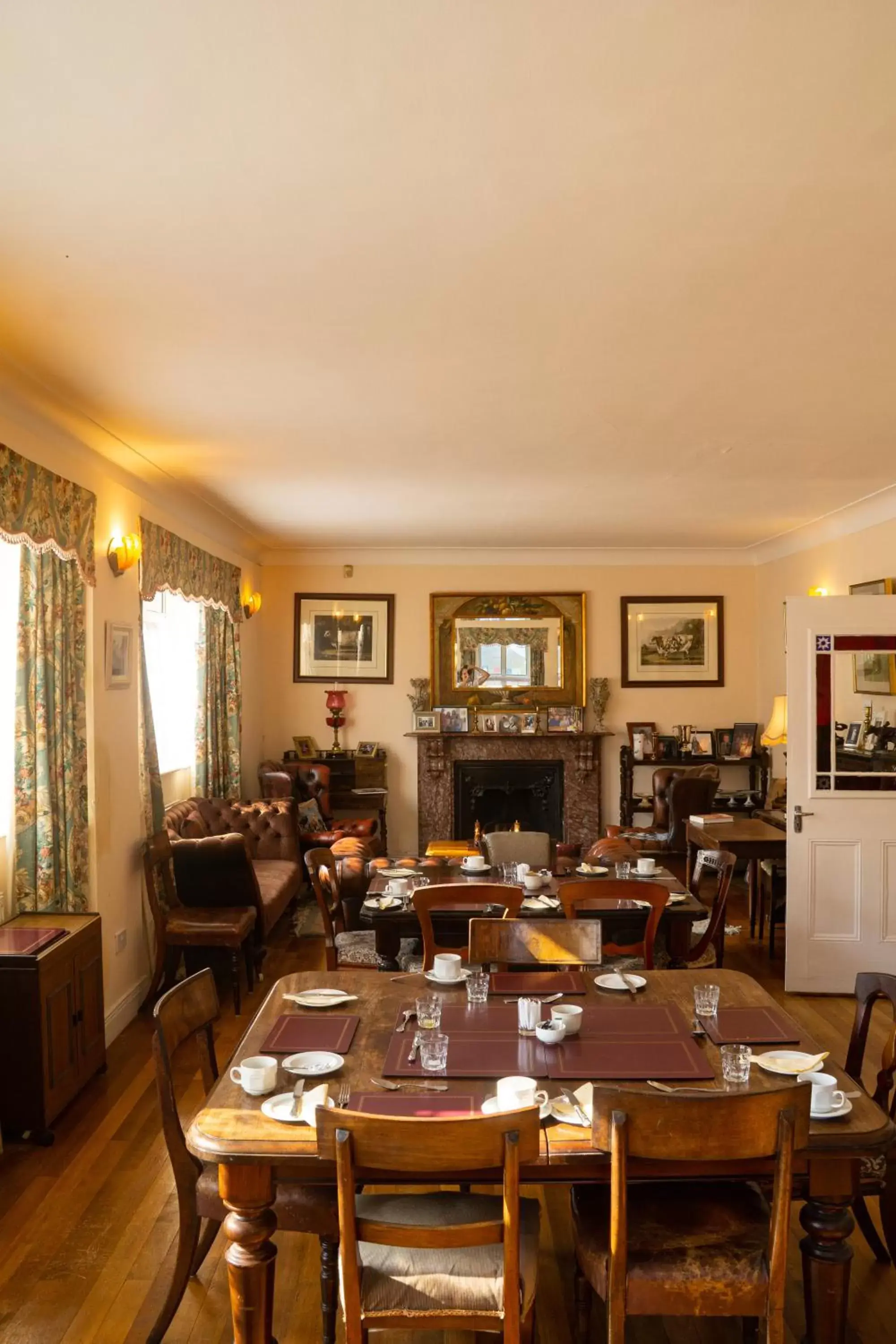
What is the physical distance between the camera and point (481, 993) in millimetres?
3117

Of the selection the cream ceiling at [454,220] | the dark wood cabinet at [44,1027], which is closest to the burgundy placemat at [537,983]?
the dark wood cabinet at [44,1027]

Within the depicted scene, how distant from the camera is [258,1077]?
246 cm

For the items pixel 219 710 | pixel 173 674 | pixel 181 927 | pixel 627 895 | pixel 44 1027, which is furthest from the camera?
pixel 219 710

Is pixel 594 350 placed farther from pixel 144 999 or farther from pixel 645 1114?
pixel 144 999

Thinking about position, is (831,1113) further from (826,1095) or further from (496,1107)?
(496,1107)

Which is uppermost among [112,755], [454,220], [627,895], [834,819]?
[454,220]

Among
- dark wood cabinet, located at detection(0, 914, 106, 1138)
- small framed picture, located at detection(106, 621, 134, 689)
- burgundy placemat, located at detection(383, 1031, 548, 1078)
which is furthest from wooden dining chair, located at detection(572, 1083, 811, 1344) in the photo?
small framed picture, located at detection(106, 621, 134, 689)

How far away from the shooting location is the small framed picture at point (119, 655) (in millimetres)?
5258

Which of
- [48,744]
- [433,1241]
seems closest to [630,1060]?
[433,1241]

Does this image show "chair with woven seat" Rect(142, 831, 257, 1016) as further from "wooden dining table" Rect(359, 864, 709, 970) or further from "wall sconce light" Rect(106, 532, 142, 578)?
"wall sconce light" Rect(106, 532, 142, 578)

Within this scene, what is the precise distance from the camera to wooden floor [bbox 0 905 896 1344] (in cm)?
276

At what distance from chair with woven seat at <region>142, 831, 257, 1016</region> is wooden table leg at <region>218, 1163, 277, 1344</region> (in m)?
3.20

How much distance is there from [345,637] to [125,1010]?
196 inches

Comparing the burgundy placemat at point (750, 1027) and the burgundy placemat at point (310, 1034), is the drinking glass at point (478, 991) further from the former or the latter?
the burgundy placemat at point (750, 1027)
